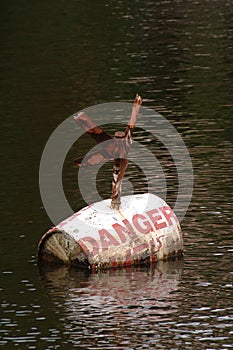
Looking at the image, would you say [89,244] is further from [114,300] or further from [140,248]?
[114,300]

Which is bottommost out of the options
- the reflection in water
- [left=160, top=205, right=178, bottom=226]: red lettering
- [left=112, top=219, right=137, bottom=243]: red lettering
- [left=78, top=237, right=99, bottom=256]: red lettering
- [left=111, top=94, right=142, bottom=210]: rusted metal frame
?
the reflection in water

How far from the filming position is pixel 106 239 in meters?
21.4

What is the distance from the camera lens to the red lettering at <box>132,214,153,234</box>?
21750 millimetres

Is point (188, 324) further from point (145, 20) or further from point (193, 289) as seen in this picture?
point (145, 20)

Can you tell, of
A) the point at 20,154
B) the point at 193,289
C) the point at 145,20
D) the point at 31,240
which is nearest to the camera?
the point at 193,289

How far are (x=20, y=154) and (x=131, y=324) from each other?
47.2 ft

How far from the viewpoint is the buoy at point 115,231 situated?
2147cm

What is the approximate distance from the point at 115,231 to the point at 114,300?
5.50 ft

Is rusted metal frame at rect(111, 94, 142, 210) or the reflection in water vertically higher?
rusted metal frame at rect(111, 94, 142, 210)

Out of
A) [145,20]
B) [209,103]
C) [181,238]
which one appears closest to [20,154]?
[209,103]

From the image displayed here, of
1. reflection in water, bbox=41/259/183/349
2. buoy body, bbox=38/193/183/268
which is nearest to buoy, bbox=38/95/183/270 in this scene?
buoy body, bbox=38/193/183/268

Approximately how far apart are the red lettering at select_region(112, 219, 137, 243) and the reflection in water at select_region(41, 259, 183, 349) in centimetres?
63

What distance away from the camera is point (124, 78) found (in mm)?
45000

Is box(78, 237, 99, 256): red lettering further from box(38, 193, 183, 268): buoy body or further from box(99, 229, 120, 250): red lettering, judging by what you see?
box(99, 229, 120, 250): red lettering
